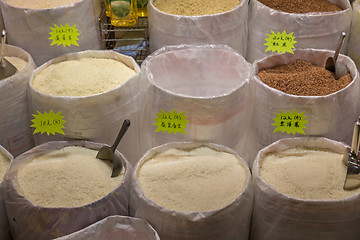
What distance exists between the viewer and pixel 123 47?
1.84 m

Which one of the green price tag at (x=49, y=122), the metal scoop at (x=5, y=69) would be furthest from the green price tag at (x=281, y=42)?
the metal scoop at (x=5, y=69)

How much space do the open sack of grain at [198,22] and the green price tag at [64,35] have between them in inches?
11.3

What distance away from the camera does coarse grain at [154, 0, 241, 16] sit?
163cm

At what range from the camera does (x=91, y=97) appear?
131 cm

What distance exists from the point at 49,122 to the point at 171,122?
36 cm

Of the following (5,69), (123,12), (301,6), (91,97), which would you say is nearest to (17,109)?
(5,69)

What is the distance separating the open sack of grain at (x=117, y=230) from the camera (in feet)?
3.47

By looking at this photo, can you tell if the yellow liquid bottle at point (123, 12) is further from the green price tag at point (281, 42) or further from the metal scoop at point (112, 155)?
the metal scoop at point (112, 155)

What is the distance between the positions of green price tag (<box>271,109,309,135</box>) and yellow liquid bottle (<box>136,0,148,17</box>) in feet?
2.76

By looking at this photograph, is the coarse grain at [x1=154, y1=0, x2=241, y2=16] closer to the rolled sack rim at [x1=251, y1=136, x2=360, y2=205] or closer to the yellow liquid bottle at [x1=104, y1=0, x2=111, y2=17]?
the yellow liquid bottle at [x1=104, y1=0, x2=111, y2=17]

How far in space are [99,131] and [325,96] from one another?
2.18 feet

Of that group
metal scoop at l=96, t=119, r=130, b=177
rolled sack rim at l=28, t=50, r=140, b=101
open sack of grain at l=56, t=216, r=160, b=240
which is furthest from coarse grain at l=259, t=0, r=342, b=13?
open sack of grain at l=56, t=216, r=160, b=240

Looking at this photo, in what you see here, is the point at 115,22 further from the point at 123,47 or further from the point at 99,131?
the point at 99,131

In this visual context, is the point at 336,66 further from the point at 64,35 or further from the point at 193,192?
the point at 64,35
